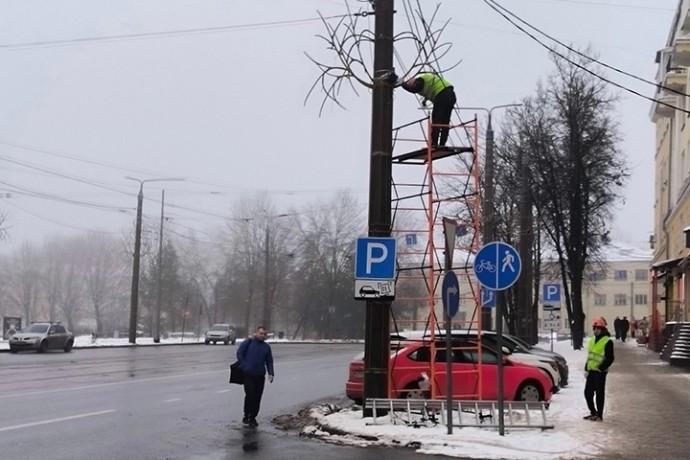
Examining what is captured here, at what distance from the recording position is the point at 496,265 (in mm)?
12188

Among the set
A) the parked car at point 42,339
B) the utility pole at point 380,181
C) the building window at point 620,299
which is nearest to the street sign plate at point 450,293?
the utility pole at point 380,181

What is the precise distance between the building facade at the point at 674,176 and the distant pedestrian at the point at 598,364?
1389 cm

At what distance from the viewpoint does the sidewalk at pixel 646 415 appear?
Answer: 11.5 metres

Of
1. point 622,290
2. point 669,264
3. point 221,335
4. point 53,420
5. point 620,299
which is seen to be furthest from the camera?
point 620,299

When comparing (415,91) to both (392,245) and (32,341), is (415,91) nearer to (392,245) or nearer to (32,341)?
(392,245)

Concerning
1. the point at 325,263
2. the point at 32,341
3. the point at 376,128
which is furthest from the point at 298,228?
the point at 376,128

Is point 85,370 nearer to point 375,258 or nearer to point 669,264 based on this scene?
point 375,258

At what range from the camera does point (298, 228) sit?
270 ft

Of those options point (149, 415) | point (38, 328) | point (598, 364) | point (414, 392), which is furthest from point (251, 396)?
point (38, 328)

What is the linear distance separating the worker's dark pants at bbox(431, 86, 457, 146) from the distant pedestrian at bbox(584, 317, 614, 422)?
393 cm

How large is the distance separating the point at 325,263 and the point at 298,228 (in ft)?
13.5

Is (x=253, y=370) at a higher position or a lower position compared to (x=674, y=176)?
lower

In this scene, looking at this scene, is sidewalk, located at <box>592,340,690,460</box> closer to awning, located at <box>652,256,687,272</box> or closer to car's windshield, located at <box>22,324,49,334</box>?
awning, located at <box>652,256,687,272</box>

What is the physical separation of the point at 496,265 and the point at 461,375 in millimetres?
4137
